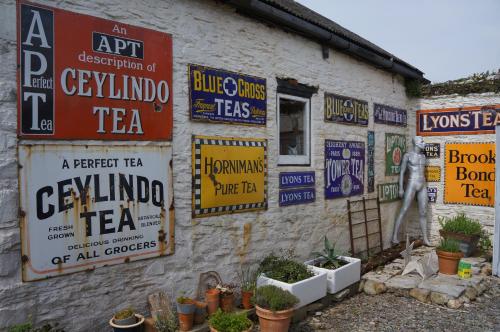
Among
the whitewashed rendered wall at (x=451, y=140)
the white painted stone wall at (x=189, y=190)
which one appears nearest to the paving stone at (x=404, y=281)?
the white painted stone wall at (x=189, y=190)

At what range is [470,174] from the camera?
7.83m

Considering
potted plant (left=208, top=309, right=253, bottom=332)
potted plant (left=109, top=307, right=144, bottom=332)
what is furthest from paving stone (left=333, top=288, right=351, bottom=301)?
potted plant (left=109, top=307, right=144, bottom=332)

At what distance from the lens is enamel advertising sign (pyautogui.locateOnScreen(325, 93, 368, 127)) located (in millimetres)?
6312

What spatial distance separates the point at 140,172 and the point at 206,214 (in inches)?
36.9

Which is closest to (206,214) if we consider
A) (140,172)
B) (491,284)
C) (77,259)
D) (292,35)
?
(140,172)

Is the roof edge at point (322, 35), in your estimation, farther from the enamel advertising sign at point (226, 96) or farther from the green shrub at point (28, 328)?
the green shrub at point (28, 328)

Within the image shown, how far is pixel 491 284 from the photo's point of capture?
236 inches

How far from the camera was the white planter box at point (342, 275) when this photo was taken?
5188 millimetres

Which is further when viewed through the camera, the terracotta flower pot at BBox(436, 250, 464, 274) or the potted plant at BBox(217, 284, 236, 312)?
the terracotta flower pot at BBox(436, 250, 464, 274)

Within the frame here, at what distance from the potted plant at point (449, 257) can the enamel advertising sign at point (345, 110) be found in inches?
94.1

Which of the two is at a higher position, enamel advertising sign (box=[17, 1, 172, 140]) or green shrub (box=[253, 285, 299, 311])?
enamel advertising sign (box=[17, 1, 172, 140])

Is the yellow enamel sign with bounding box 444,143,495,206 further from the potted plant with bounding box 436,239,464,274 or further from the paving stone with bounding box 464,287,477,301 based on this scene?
the paving stone with bounding box 464,287,477,301

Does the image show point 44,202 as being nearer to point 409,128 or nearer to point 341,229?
point 341,229

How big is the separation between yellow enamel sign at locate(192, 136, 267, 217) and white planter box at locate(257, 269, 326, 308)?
881mm
